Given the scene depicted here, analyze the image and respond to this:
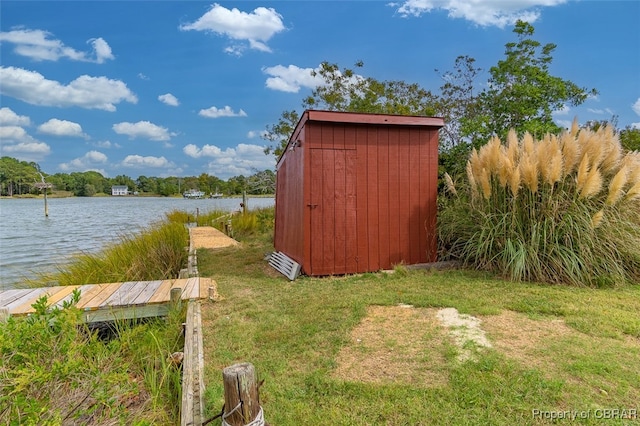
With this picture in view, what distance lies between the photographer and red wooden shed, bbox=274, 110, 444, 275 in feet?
17.4

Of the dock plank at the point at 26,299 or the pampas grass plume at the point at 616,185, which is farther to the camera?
the pampas grass plume at the point at 616,185

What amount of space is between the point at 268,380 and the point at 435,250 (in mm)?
4198

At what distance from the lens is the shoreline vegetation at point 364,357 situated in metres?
1.89

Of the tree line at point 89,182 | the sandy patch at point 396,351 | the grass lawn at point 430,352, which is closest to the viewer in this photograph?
the grass lawn at point 430,352

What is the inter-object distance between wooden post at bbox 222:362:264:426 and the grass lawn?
0.51m

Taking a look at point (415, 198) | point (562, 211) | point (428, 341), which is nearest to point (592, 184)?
point (562, 211)

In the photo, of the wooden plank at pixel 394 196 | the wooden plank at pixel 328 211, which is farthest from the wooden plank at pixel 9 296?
the wooden plank at pixel 394 196

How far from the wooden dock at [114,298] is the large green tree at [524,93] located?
6471 mm

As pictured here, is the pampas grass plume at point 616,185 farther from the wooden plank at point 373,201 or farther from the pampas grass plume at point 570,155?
the wooden plank at point 373,201

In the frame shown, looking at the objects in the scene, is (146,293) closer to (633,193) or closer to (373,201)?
(373,201)

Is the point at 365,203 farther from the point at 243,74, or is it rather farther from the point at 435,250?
the point at 243,74

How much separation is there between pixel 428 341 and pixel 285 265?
3367 mm

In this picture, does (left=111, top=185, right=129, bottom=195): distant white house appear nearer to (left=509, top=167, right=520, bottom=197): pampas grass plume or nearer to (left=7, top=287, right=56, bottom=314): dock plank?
(left=7, top=287, right=56, bottom=314): dock plank

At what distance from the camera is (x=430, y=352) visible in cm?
266
